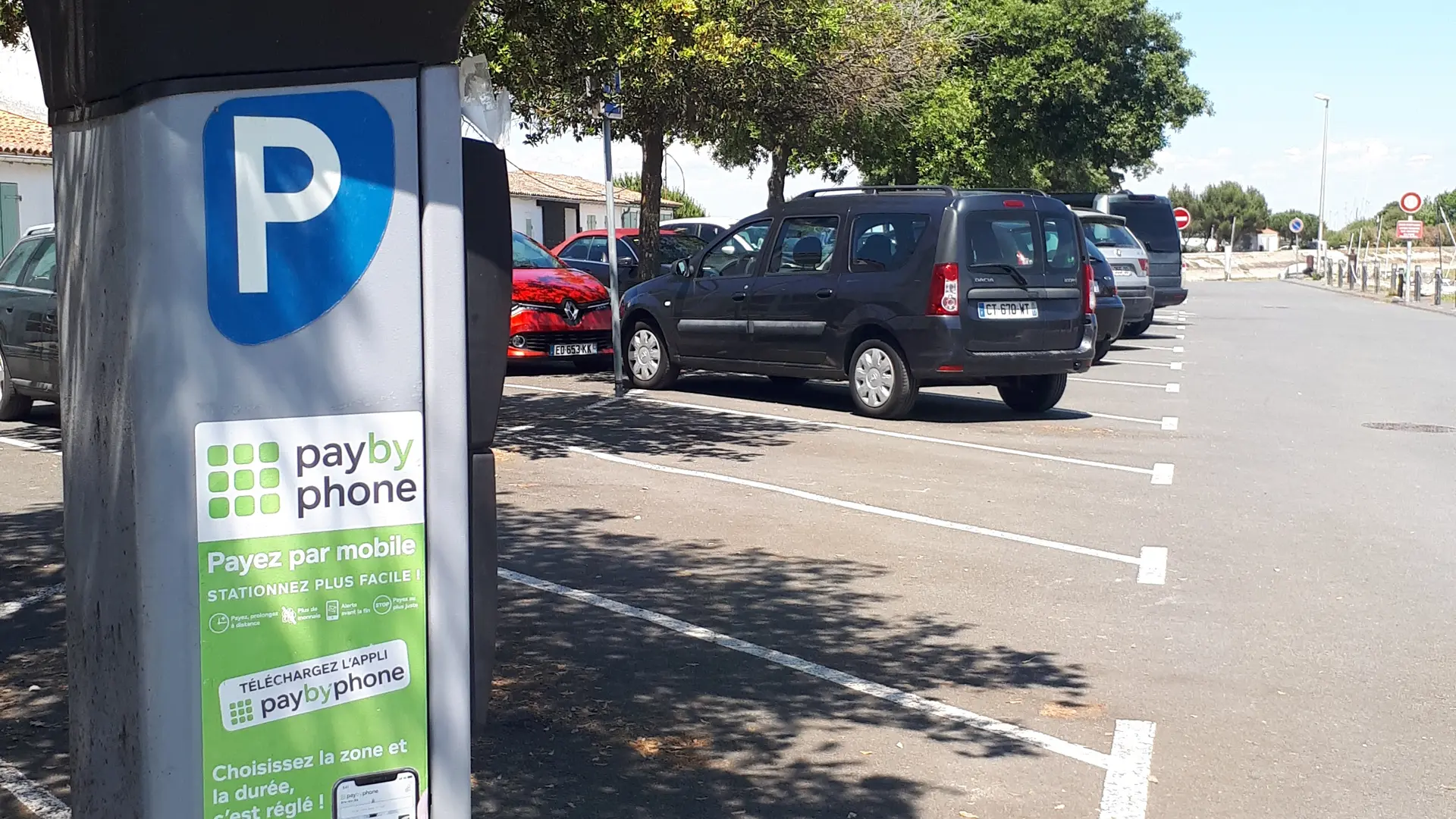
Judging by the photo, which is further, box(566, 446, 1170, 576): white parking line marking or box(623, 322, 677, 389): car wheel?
box(623, 322, 677, 389): car wheel

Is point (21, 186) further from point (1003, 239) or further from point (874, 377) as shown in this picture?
point (1003, 239)

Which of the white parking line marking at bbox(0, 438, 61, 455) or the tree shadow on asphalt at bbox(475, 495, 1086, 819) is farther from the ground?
the white parking line marking at bbox(0, 438, 61, 455)

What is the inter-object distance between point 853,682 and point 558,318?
35.9 ft

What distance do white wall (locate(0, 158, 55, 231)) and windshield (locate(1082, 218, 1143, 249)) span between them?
18.0 m

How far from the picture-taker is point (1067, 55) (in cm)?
3959

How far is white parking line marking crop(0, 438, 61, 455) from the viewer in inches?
443

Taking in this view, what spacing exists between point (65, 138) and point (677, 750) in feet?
9.12

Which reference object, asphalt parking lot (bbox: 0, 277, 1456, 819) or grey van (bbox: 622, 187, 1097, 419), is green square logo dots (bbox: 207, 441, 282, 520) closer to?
asphalt parking lot (bbox: 0, 277, 1456, 819)

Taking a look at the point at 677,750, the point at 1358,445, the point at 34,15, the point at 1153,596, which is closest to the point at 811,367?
the point at 1358,445

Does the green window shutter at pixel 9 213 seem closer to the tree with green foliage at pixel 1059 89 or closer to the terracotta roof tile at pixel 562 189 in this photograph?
the tree with green foliage at pixel 1059 89

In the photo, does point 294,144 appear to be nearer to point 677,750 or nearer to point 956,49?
point 677,750

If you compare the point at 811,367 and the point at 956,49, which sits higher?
the point at 956,49

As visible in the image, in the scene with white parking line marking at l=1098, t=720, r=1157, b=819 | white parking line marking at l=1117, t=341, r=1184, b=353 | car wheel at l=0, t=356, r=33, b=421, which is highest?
car wheel at l=0, t=356, r=33, b=421

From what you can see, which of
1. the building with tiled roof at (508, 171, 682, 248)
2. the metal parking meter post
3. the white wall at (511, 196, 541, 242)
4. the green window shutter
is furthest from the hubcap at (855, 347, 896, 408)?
Result: the white wall at (511, 196, 541, 242)
